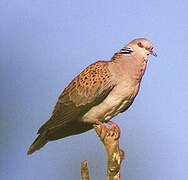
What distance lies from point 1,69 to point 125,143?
79cm

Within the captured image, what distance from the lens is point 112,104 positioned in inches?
52.3

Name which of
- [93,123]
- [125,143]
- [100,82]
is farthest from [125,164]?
[100,82]

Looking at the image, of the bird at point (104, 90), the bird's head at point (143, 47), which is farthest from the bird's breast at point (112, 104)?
the bird's head at point (143, 47)

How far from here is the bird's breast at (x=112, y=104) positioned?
132 cm

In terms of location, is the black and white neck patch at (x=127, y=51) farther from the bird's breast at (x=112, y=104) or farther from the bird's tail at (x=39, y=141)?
the bird's tail at (x=39, y=141)

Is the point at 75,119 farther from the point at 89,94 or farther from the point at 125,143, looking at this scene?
the point at 125,143

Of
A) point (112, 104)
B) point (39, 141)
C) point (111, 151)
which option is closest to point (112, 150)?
point (111, 151)

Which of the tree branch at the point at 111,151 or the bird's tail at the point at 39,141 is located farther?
the bird's tail at the point at 39,141

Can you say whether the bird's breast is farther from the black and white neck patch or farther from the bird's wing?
the black and white neck patch

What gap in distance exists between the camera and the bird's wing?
1.32m

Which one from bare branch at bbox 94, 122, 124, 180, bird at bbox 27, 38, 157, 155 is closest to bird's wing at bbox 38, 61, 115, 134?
bird at bbox 27, 38, 157, 155

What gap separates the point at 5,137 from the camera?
198cm

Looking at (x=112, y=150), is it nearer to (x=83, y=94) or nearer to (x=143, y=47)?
(x=83, y=94)

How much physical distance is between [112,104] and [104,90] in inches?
2.4
